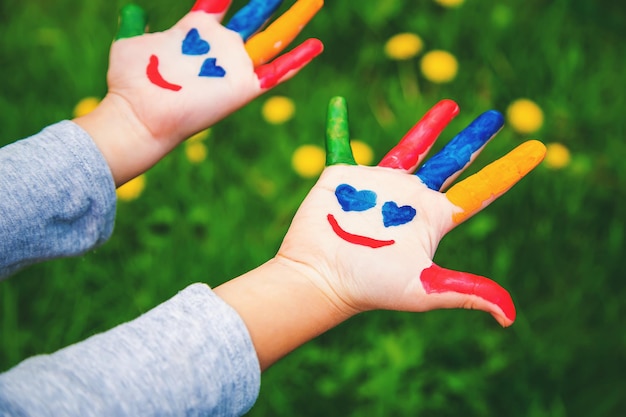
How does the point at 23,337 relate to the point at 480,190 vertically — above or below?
below

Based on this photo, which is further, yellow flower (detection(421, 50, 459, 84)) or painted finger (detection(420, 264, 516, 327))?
yellow flower (detection(421, 50, 459, 84))

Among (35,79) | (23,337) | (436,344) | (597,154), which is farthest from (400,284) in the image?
(35,79)

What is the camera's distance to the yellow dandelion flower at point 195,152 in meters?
1.50

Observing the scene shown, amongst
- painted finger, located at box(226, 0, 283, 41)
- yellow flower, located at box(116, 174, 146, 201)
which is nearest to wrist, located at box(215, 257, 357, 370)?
painted finger, located at box(226, 0, 283, 41)

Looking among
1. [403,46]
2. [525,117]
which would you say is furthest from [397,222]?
[403,46]

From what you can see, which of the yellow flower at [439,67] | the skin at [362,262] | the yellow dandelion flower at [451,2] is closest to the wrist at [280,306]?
the skin at [362,262]

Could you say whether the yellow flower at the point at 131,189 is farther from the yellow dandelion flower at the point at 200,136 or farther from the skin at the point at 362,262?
the skin at the point at 362,262

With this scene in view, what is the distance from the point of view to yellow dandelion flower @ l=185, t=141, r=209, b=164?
1500mm

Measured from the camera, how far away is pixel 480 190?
102cm

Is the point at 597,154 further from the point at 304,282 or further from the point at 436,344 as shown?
the point at 304,282

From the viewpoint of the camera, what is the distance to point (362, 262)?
919mm

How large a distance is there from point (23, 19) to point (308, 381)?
126 cm

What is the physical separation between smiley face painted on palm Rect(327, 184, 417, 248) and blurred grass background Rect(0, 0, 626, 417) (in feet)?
1.29

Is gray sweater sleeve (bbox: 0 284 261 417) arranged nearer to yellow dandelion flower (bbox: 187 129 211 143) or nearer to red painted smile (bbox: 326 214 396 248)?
red painted smile (bbox: 326 214 396 248)
